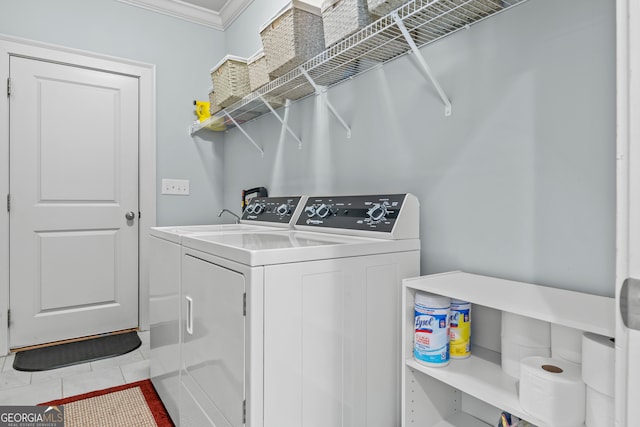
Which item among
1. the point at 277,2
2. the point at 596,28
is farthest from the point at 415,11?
the point at 277,2

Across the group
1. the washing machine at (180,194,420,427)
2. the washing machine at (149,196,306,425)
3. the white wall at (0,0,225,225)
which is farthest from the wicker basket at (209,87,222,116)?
the washing machine at (180,194,420,427)

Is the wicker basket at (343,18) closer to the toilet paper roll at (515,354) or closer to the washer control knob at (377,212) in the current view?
the washer control knob at (377,212)

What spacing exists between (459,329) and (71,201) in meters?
2.74

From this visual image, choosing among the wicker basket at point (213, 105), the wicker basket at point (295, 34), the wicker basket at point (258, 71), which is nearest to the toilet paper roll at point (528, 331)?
the wicker basket at point (295, 34)

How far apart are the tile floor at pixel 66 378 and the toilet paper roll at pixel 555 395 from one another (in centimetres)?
202

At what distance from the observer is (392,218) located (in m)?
1.40

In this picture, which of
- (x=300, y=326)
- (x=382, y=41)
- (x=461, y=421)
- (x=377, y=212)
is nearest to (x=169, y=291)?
(x=300, y=326)

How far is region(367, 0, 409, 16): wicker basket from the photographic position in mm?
1271

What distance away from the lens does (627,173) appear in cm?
57

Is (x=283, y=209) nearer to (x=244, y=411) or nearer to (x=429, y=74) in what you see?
(x=429, y=74)

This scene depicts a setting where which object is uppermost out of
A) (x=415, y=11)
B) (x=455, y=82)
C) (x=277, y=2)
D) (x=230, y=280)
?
(x=277, y=2)

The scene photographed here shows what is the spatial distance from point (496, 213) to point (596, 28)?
0.57 meters

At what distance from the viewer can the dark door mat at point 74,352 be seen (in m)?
2.32

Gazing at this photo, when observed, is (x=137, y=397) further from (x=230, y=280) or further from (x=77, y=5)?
(x=77, y=5)
